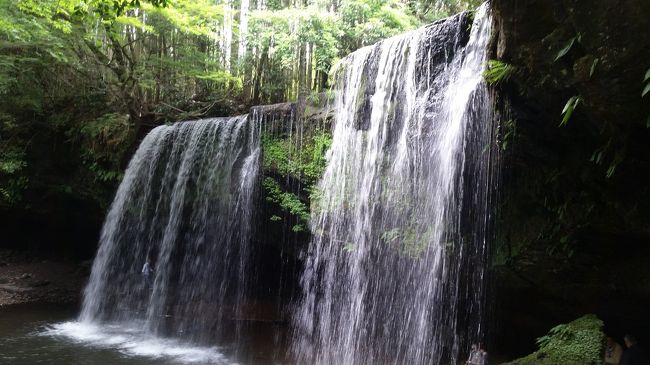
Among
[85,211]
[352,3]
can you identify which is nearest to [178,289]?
[85,211]

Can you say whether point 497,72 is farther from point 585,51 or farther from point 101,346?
point 101,346

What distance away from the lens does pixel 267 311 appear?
37.4ft

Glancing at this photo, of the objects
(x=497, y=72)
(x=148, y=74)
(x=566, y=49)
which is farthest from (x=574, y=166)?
(x=148, y=74)

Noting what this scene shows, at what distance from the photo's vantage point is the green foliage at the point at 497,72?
471cm

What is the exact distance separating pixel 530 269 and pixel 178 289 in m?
8.33

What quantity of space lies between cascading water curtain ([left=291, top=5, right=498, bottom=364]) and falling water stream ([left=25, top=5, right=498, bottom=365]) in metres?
Answer: 0.02

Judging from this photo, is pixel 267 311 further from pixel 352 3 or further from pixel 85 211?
pixel 352 3

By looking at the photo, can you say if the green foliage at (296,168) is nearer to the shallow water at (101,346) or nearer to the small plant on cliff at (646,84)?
the shallow water at (101,346)

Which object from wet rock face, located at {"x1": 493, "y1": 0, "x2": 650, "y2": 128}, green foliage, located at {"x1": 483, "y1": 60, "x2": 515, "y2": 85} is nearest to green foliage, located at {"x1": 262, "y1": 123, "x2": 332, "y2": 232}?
green foliage, located at {"x1": 483, "y1": 60, "x2": 515, "y2": 85}

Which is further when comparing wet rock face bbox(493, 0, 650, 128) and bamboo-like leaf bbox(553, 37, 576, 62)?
bamboo-like leaf bbox(553, 37, 576, 62)

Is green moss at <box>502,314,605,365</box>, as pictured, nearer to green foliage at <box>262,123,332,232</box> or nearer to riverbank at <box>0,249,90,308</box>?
green foliage at <box>262,123,332,232</box>

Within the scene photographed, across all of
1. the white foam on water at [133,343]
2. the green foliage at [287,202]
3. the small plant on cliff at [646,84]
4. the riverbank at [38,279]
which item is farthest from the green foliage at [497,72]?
the riverbank at [38,279]

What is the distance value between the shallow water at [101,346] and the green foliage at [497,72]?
6.41 meters

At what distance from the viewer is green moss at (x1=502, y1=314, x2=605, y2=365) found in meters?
4.88
